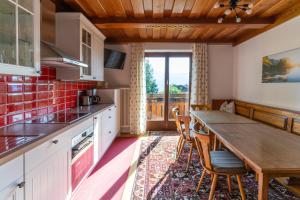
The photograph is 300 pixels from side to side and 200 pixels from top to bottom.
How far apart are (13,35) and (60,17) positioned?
5.02 feet

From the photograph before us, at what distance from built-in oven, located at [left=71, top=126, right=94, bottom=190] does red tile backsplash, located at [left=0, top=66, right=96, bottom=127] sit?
0.58 meters

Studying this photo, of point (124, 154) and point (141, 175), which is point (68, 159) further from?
point (124, 154)

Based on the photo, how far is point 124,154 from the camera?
3.90m

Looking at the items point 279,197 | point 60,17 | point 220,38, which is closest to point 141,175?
point 279,197

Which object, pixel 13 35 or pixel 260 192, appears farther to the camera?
pixel 13 35

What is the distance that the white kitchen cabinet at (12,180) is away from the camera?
3.79 ft

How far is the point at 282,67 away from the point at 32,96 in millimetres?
3556

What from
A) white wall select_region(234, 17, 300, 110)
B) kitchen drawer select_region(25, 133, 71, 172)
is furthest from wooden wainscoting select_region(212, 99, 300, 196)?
kitchen drawer select_region(25, 133, 71, 172)

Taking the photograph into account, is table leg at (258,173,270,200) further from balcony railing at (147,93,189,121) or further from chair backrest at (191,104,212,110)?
balcony railing at (147,93,189,121)

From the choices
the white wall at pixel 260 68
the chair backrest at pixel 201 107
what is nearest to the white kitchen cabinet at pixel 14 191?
the white wall at pixel 260 68

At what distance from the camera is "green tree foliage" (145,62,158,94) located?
5562 mm

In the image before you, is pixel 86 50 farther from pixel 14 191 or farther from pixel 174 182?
pixel 14 191

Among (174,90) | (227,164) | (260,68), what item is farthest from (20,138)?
(174,90)

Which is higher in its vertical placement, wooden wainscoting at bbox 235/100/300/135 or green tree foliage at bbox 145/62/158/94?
green tree foliage at bbox 145/62/158/94
